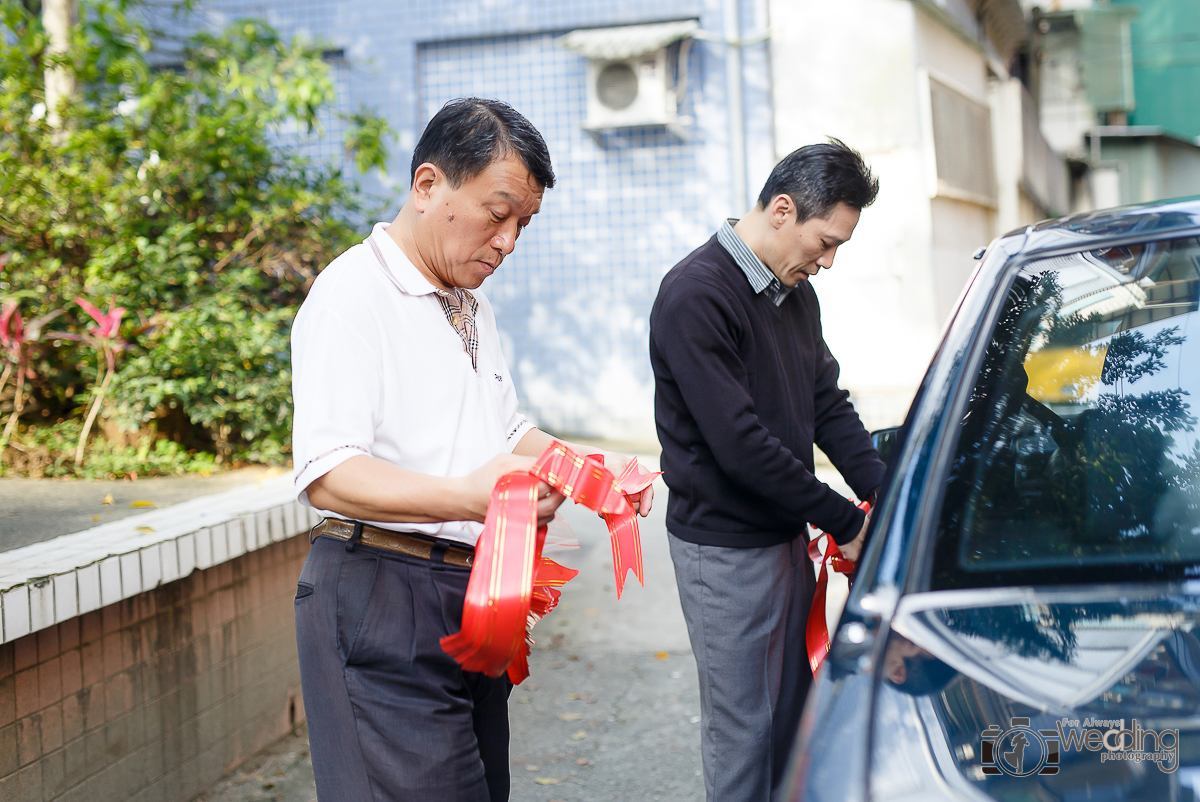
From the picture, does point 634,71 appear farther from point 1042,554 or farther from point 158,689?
point 1042,554

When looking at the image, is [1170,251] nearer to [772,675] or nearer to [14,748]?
[772,675]

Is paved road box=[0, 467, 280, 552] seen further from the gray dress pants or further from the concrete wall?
the concrete wall

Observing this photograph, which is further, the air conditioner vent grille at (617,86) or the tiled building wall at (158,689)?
the air conditioner vent grille at (617,86)

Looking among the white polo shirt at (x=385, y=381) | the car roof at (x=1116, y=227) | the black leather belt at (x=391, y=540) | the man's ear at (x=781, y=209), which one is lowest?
the black leather belt at (x=391, y=540)

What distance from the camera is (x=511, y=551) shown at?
5.25ft

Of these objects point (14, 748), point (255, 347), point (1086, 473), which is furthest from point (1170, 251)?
point (255, 347)

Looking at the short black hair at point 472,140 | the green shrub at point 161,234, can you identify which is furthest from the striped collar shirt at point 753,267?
the green shrub at point 161,234

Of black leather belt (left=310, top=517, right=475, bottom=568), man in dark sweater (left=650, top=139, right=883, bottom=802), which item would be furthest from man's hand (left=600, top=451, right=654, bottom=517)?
man in dark sweater (left=650, top=139, right=883, bottom=802)

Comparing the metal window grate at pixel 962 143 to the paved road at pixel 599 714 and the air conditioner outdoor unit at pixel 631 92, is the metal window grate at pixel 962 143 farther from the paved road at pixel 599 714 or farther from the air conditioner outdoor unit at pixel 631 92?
the paved road at pixel 599 714

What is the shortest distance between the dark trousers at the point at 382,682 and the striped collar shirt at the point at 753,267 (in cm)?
114

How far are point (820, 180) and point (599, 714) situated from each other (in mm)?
2529

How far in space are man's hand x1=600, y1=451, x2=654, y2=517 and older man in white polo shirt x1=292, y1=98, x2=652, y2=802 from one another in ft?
0.71

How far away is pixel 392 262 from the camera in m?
1.79

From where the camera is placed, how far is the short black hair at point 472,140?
174 centimetres
